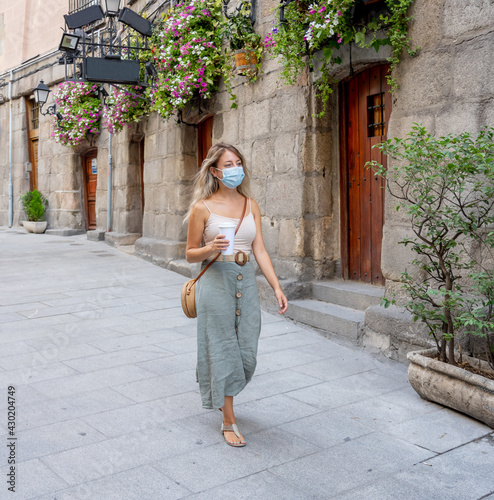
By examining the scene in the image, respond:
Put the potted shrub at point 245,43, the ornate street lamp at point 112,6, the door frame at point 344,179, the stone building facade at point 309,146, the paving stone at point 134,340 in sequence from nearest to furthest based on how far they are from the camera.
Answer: the stone building facade at point 309,146 → the paving stone at point 134,340 → the door frame at point 344,179 → the potted shrub at point 245,43 → the ornate street lamp at point 112,6

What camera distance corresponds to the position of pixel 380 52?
5020 mm

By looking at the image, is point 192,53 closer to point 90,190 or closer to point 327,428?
point 327,428

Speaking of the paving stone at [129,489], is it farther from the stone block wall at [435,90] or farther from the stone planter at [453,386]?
the stone block wall at [435,90]

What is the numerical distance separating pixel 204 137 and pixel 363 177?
145 inches

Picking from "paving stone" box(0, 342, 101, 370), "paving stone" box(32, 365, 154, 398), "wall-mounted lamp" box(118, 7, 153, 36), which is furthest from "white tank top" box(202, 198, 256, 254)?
"wall-mounted lamp" box(118, 7, 153, 36)

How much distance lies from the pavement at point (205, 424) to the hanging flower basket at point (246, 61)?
2846mm

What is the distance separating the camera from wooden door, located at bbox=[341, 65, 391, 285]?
562 cm

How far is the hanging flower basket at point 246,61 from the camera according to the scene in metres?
6.69

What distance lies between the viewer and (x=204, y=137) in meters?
8.90

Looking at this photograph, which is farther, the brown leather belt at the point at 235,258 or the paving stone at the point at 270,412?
the paving stone at the point at 270,412

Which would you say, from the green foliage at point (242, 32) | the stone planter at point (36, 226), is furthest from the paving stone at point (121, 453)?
the stone planter at point (36, 226)

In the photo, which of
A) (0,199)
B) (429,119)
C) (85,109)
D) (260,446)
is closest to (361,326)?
(429,119)

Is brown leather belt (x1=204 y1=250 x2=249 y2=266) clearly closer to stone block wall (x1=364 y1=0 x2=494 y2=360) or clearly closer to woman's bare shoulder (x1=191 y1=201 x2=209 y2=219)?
woman's bare shoulder (x1=191 y1=201 x2=209 y2=219)

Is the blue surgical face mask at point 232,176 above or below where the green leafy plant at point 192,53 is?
below
